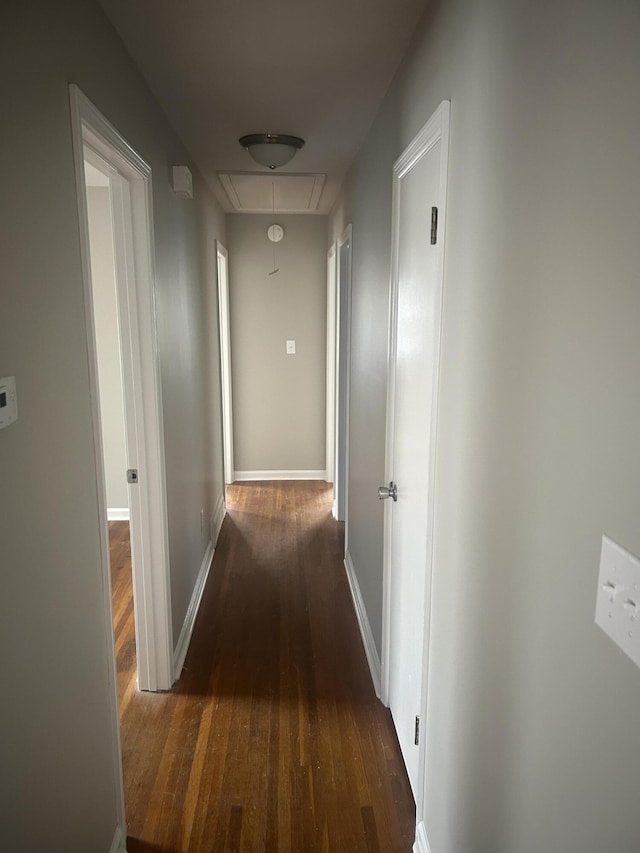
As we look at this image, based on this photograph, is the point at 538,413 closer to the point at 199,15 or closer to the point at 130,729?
the point at 199,15

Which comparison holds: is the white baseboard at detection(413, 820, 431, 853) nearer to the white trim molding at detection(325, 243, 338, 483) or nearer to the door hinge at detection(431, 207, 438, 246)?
the door hinge at detection(431, 207, 438, 246)

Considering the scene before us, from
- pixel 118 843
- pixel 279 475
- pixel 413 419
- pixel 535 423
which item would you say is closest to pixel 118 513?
pixel 279 475

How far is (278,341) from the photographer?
5.44 meters

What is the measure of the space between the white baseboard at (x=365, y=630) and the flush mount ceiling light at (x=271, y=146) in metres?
2.26

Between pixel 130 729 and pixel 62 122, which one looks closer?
pixel 62 122

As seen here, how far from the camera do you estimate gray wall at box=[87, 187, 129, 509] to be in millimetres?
4195

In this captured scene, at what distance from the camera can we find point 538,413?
3.04 feet

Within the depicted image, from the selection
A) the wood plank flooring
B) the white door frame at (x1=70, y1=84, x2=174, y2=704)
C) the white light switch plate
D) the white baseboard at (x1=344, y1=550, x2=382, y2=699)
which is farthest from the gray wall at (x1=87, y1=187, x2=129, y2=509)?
the white light switch plate

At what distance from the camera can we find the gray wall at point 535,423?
0.70m

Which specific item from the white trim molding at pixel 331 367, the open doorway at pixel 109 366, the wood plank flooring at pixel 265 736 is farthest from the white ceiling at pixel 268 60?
the wood plank flooring at pixel 265 736

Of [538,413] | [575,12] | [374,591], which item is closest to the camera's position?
[575,12]

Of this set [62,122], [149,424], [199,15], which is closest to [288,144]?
[199,15]

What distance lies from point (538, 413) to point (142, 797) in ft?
6.21

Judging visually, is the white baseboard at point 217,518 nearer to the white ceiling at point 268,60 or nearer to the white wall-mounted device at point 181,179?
the white wall-mounted device at point 181,179
